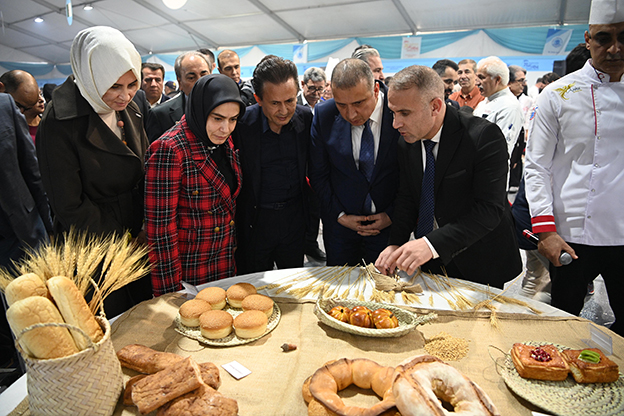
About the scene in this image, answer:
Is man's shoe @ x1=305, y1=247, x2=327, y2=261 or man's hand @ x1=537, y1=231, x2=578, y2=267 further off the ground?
man's hand @ x1=537, y1=231, x2=578, y2=267

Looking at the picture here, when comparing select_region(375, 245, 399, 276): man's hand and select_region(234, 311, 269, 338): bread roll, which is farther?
select_region(375, 245, 399, 276): man's hand

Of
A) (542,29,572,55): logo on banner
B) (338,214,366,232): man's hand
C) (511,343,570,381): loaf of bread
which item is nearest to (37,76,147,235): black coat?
(338,214,366,232): man's hand

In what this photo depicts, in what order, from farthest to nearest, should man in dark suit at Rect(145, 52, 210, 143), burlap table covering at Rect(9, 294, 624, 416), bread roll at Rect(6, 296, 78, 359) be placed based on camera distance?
man in dark suit at Rect(145, 52, 210, 143)
burlap table covering at Rect(9, 294, 624, 416)
bread roll at Rect(6, 296, 78, 359)

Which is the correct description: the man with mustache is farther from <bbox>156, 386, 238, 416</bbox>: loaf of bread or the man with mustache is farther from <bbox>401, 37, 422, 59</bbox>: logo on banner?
<bbox>156, 386, 238, 416</bbox>: loaf of bread

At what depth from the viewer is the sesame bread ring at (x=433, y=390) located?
0.91 meters

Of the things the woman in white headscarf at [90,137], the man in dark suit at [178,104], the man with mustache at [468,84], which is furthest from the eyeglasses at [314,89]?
the woman in white headscarf at [90,137]

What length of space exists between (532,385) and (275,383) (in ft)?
2.56

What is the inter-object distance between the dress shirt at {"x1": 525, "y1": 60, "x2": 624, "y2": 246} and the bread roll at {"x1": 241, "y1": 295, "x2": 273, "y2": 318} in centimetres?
146

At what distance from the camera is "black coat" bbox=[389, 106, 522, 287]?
185cm

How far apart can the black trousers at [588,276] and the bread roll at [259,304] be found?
163 centimetres

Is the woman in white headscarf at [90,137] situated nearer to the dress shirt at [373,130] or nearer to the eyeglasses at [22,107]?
the dress shirt at [373,130]

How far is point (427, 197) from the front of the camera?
79.0 inches

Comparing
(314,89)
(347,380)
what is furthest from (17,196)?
(314,89)

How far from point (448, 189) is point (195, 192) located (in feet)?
4.33
